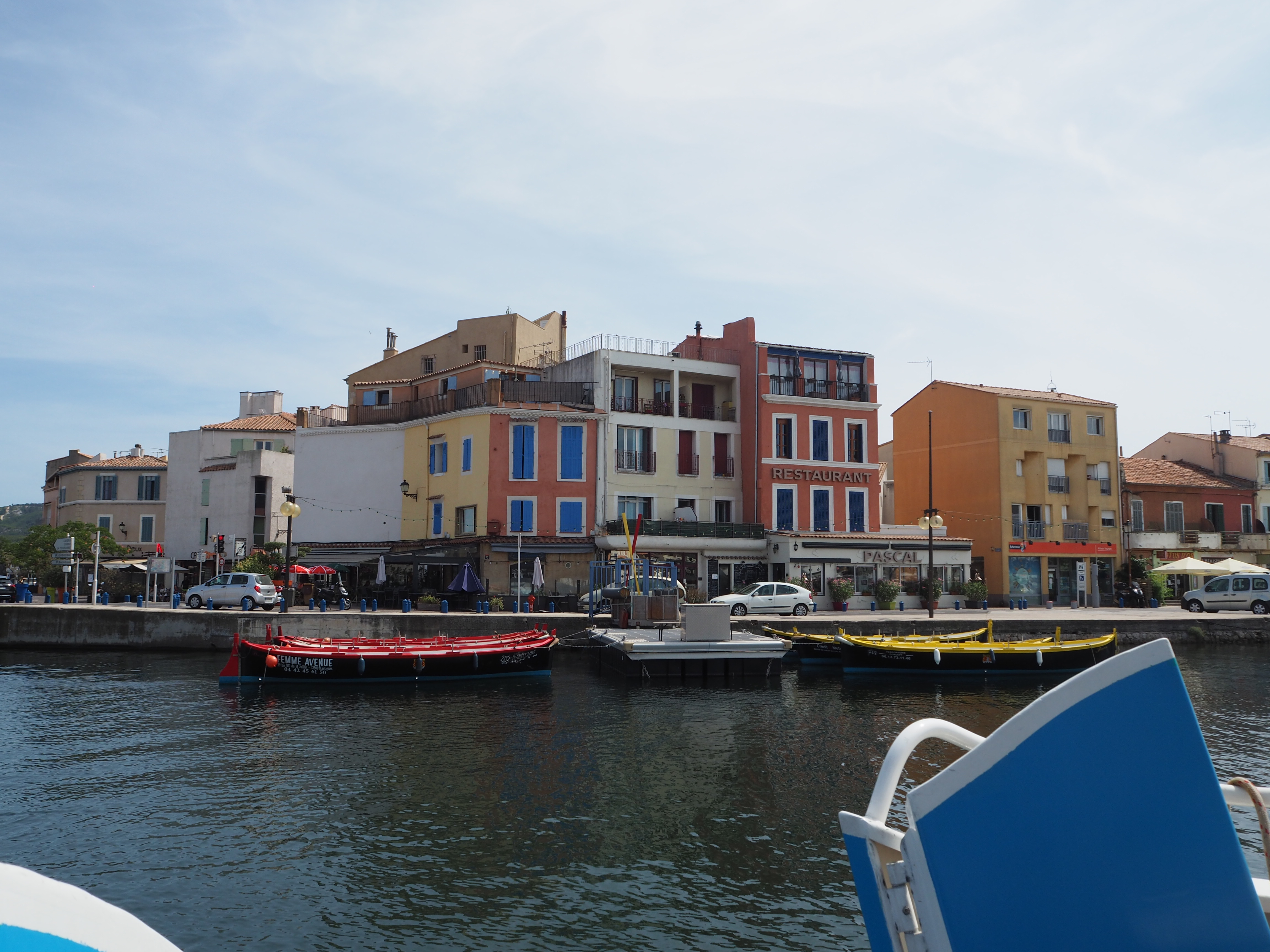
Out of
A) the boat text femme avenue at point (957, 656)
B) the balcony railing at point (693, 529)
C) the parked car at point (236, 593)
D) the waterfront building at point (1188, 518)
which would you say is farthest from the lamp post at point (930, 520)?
the parked car at point (236, 593)

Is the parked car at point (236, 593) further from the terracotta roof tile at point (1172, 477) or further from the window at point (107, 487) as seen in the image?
the terracotta roof tile at point (1172, 477)

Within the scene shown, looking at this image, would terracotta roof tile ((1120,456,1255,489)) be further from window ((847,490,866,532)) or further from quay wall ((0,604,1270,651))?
quay wall ((0,604,1270,651))

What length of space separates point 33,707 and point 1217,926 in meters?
24.0

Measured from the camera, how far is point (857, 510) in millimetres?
46125

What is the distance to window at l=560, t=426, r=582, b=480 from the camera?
138ft

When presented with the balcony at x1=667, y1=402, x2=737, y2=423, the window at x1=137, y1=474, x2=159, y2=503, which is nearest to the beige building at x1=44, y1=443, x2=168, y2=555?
the window at x1=137, y1=474, x2=159, y2=503

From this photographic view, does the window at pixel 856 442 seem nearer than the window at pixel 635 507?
No

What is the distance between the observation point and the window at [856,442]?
153 ft

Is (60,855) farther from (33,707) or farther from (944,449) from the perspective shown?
(944,449)

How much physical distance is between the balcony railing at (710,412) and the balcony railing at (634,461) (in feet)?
11.2

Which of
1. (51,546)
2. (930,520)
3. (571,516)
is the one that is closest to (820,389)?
(930,520)

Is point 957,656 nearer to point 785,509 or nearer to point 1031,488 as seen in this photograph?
point 785,509

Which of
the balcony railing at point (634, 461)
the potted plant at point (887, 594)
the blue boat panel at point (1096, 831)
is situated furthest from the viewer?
the balcony railing at point (634, 461)

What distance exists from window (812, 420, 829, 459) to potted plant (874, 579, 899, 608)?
23.2 feet
